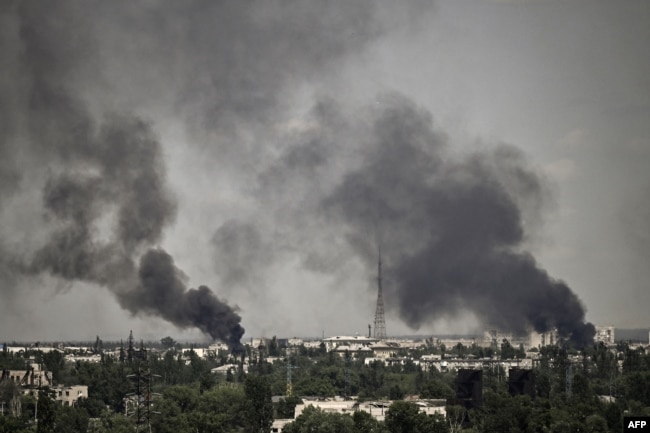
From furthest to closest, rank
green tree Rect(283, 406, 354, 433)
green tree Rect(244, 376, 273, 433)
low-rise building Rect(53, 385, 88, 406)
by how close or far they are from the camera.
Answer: low-rise building Rect(53, 385, 88, 406), green tree Rect(244, 376, 273, 433), green tree Rect(283, 406, 354, 433)

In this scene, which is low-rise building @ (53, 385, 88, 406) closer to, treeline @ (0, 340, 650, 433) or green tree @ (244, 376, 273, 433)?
treeline @ (0, 340, 650, 433)

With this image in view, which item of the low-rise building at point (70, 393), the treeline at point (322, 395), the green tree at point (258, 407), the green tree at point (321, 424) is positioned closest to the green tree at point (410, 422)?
the treeline at point (322, 395)

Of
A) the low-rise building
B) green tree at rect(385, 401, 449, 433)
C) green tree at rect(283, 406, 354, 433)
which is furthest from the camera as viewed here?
the low-rise building

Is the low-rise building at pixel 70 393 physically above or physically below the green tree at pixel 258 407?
above

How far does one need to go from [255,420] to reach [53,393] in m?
21.7

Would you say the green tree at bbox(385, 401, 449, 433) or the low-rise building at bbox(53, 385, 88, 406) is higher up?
the low-rise building at bbox(53, 385, 88, 406)

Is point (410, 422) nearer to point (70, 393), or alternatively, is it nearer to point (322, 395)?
point (322, 395)

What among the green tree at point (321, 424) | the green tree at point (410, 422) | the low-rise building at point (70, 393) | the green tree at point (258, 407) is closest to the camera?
the green tree at point (410, 422)

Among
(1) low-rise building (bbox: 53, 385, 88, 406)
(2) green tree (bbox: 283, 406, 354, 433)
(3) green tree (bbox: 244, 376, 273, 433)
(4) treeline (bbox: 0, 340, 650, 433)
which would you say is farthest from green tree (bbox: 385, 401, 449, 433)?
(1) low-rise building (bbox: 53, 385, 88, 406)

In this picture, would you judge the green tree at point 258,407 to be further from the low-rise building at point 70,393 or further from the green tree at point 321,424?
the low-rise building at point 70,393

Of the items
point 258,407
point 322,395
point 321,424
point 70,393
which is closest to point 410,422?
point 321,424

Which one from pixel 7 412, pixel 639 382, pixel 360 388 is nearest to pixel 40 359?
pixel 360 388

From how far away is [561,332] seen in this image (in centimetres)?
16588

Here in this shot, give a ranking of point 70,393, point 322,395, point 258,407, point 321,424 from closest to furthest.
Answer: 1. point 321,424
2. point 258,407
3. point 70,393
4. point 322,395
